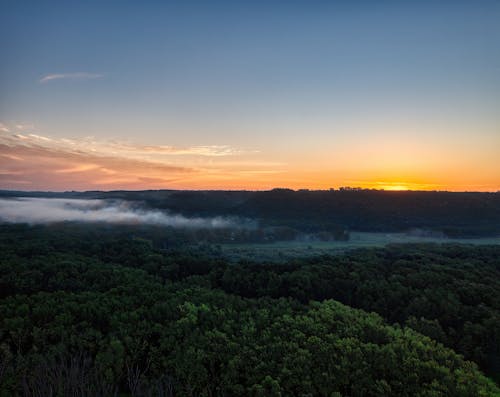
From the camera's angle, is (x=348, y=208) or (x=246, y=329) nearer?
(x=246, y=329)

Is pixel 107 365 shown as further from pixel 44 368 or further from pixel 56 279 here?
pixel 56 279

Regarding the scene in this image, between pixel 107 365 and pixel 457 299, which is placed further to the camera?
pixel 457 299

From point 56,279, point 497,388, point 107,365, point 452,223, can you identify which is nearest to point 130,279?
point 56,279

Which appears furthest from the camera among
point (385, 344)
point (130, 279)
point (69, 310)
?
point (130, 279)

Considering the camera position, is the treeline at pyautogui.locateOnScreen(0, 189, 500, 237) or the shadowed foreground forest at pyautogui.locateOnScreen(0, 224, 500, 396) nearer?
the shadowed foreground forest at pyautogui.locateOnScreen(0, 224, 500, 396)
